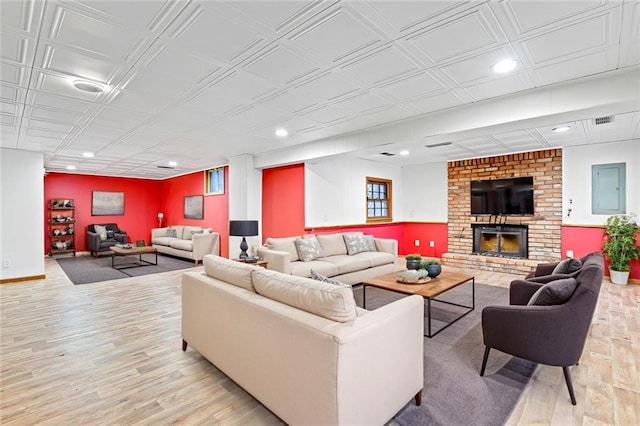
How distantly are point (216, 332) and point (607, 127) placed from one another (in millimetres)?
Answer: 5561

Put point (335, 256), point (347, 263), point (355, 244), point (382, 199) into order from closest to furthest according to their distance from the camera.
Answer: point (347, 263) → point (335, 256) → point (355, 244) → point (382, 199)

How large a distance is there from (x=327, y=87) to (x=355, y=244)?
3.06m

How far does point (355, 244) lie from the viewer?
5418 mm

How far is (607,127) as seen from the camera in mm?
4301

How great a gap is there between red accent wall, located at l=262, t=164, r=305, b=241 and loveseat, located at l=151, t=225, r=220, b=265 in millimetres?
1622

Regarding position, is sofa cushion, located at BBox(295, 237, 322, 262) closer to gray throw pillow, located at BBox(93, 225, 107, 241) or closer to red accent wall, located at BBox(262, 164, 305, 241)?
red accent wall, located at BBox(262, 164, 305, 241)

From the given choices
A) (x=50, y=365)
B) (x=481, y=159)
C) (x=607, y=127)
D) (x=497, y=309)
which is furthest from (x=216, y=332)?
(x=481, y=159)

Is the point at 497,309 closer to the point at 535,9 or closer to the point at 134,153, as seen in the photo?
the point at 535,9

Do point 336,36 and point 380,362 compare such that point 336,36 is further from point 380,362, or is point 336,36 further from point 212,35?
point 380,362

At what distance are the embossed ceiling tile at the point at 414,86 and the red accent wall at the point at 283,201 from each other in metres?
3.18

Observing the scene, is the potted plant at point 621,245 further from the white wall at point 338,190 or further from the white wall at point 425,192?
the white wall at point 338,190

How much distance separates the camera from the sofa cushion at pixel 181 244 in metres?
7.48

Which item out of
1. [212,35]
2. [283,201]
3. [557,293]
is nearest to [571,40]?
[557,293]

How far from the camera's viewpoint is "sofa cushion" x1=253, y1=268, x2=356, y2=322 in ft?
5.29
